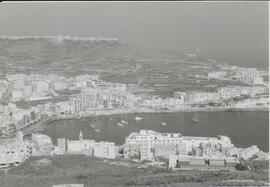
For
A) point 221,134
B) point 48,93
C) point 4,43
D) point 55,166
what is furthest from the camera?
point 4,43

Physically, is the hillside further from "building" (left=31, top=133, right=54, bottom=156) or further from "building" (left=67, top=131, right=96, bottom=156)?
"building" (left=67, top=131, right=96, bottom=156)

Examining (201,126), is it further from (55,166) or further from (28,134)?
(55,166)

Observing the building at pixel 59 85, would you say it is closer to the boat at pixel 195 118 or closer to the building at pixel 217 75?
the boat at pixel 195 118

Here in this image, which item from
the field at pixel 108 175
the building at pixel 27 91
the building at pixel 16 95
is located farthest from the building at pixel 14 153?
the building at pixel 27 91

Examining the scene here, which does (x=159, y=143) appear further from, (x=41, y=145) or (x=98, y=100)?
(x=98, y=100)

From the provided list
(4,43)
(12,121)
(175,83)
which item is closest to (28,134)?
(12,121)

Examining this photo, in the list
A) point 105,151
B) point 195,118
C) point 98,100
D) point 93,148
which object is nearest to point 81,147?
point 93,148
